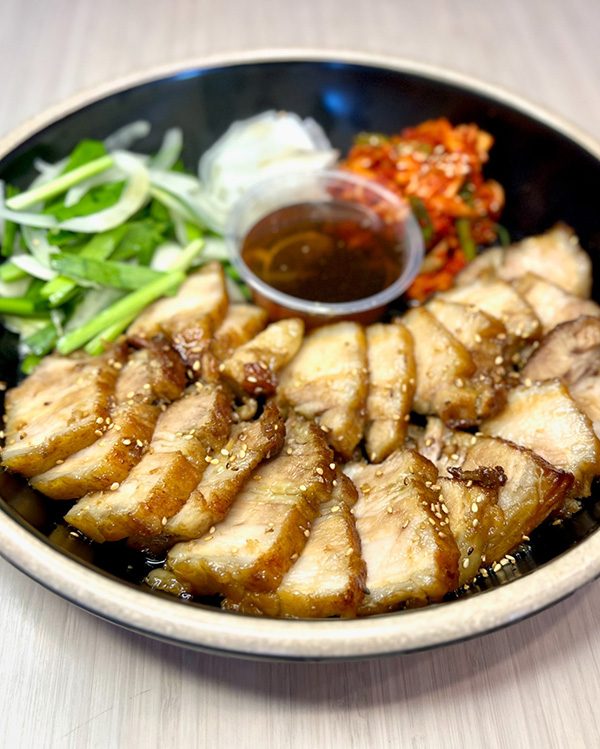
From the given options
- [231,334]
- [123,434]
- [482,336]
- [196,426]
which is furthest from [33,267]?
[482,336]

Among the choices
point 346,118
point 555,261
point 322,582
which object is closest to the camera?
point 322,582

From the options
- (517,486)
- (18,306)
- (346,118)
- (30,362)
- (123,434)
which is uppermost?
(346,118)

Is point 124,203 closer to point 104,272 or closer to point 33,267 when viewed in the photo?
point 104,272

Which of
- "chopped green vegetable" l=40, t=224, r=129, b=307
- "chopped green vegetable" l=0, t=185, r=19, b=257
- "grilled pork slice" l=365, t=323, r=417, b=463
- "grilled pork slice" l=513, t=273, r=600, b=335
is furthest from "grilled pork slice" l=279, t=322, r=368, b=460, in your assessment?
"chopped green vegetable" l=0, t=185, r=19, b=257

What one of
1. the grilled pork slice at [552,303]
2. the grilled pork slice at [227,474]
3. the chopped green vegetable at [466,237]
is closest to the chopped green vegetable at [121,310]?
the grilled pork slice at [227,474]

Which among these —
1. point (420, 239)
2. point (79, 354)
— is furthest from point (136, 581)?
point (420, 239)

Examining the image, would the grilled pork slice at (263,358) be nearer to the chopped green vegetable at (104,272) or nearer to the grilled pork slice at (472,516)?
the chopped green vegetable at (104,272)

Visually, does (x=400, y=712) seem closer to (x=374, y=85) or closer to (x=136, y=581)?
(x=136, y=581)
